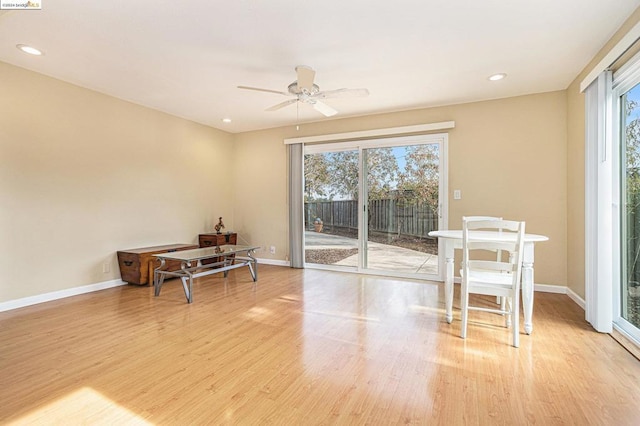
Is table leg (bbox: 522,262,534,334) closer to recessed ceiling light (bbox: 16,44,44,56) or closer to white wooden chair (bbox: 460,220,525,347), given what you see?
white wooden chair (bbox: 460,220,525,347)

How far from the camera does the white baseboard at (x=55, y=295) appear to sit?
319cm

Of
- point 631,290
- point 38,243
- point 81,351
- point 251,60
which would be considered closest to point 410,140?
point 251,60

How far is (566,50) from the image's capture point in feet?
9.33

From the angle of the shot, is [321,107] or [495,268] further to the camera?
[321,107]

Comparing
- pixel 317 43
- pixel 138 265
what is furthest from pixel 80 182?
pixel 317 43

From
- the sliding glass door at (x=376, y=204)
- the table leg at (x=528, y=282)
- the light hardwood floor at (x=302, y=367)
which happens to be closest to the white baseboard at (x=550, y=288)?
the light hardwood floor at (x=302, y=367)

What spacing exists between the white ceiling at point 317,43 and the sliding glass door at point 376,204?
1.02 metres

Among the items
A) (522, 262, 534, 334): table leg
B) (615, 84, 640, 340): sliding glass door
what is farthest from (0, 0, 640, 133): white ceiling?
(522, 262, 534, 334): table leg

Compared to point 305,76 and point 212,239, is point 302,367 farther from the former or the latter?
point 212,239

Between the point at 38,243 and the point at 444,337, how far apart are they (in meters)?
4.19

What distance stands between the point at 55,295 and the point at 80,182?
4.34 feet

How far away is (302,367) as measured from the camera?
205 centimetres

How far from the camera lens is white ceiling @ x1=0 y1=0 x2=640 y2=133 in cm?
225

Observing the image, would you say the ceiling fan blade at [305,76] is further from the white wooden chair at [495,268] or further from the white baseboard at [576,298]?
the white baseboard at [576,298]
